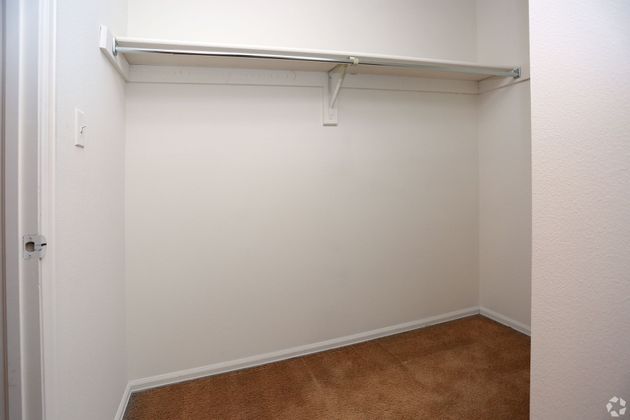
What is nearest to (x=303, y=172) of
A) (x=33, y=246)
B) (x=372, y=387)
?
(x=372, y=387)

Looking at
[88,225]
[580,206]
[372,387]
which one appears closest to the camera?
[580,206]

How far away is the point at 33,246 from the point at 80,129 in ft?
1.56

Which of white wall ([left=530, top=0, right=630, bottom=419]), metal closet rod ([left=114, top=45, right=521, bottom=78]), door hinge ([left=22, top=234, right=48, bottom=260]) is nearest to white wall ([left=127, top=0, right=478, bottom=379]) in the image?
metal closet rod ([left=114, top=45, right=521, bottom=78])

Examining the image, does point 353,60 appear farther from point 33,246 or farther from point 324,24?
point 33,246

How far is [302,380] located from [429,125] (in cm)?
204

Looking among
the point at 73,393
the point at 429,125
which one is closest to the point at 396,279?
the point at 429,125

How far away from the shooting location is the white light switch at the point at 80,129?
1154 mm

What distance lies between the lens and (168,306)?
1979 millimetres

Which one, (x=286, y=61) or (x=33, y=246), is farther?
(x=286, y=61)

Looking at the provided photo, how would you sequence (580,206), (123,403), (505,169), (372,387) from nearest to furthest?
1. (580,206)
2. (123,403)
3. (372,387)
4. (505,169)

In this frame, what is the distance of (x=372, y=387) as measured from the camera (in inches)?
75.4

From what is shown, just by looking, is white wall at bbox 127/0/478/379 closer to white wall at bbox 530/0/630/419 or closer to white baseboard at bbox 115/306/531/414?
white baseboard at bbox 115/306/531/414

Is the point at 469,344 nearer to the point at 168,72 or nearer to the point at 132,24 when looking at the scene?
the point at 168,72

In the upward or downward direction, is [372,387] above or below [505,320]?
below
